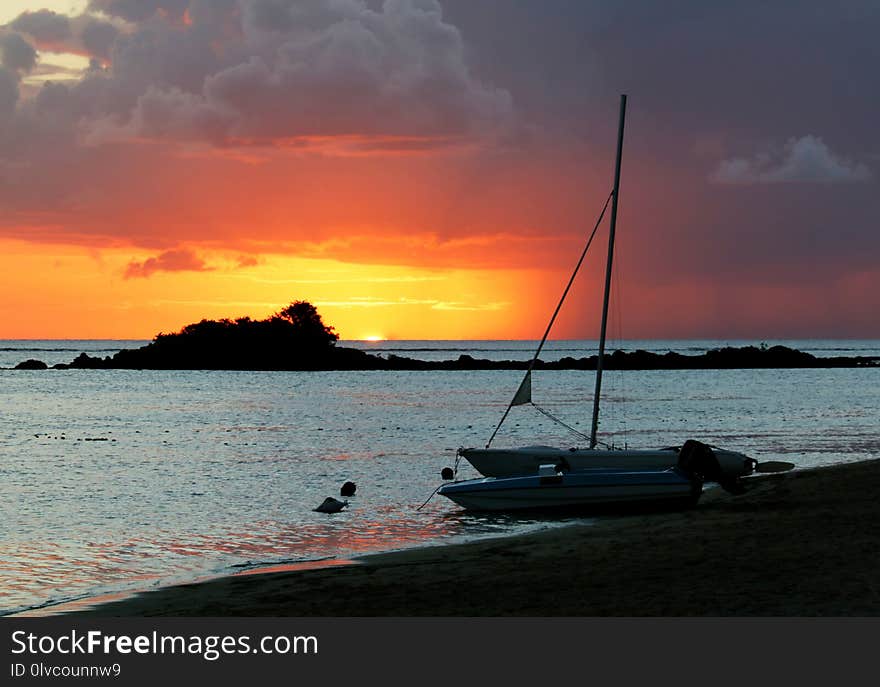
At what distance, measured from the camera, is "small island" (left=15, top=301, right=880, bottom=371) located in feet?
578

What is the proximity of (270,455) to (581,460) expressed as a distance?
2087 centimetres

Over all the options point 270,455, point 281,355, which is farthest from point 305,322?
point 270,455

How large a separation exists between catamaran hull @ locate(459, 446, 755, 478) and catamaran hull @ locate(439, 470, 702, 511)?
334 centimetres

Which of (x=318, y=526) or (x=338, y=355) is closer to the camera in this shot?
(x=318, y=526)

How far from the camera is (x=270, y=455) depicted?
48.5 metres

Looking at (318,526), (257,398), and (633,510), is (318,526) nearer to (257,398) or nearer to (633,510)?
(633,510)

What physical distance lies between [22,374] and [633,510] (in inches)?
5893

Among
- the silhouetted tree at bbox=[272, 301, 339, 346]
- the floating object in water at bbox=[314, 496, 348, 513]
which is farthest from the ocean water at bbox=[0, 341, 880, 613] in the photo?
the silhouetted tree at bbox=[272, 301, 339, 346]

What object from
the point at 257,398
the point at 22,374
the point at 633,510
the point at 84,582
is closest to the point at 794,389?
the point at 257,398

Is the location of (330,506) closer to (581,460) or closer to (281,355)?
(581,460)

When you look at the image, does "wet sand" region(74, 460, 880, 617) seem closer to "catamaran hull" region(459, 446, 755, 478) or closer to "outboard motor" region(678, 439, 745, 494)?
"outboard motor" region(678, 439, 745, 494)

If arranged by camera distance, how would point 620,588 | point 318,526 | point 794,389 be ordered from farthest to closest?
point 794,389 < point 318,526 < point 620,588

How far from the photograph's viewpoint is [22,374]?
160 meters
